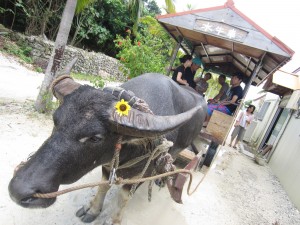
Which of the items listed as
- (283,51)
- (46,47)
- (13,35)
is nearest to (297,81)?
(283,51)

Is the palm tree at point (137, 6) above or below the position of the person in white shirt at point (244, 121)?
above

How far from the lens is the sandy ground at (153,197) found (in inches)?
105

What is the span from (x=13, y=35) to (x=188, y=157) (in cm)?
1057

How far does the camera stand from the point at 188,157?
3.77 metres

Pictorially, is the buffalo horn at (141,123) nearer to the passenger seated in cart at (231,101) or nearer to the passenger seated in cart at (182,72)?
the passenger seated in cart at (182,72)

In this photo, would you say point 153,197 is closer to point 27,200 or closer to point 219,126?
point 219,126

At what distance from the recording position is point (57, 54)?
4.72m

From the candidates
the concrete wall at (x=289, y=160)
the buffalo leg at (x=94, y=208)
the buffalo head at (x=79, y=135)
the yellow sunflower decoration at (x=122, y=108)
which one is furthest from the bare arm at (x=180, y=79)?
the concrete wall at (x=289, y=160)

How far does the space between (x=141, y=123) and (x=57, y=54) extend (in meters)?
3.73

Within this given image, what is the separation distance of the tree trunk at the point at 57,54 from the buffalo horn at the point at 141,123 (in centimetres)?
358

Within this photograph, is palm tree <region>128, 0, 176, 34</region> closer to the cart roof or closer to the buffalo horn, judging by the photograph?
the cart roof

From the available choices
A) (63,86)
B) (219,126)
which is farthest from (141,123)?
(219,126)

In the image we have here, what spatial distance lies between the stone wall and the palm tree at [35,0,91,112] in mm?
3521

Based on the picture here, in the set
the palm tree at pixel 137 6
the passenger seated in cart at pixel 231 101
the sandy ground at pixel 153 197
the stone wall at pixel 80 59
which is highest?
the palm tree at pixel 137 6
